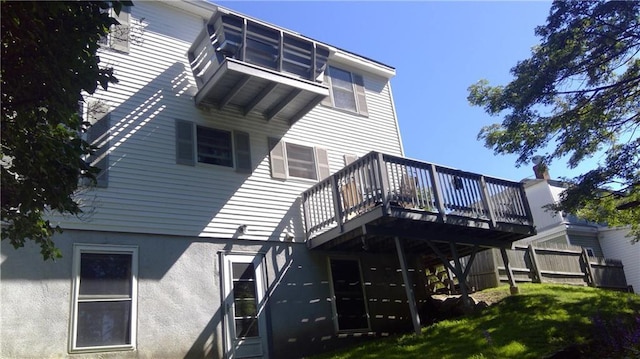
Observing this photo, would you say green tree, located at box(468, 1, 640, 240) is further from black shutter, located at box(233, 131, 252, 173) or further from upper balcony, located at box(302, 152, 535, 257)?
black shutter, located at box(233, 131, 252, 173)

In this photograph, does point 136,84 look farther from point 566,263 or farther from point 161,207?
point 566,263

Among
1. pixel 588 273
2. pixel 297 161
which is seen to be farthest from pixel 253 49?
pixel 588 273

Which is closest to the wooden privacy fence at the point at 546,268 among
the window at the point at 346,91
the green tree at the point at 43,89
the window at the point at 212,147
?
the window at the point at 346,91

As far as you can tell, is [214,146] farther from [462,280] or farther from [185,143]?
[462,280]

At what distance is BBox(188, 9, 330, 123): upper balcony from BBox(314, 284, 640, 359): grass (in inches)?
209

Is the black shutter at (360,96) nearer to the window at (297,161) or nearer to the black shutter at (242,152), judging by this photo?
the window at (297,161)

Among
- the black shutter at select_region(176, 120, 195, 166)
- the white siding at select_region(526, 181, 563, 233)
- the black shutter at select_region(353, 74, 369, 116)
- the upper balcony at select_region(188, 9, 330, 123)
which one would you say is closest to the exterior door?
the black shutter at select_region(176, 120, 195, 166)

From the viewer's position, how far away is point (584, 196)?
1047 centimetres

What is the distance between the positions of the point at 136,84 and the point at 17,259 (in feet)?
13.2

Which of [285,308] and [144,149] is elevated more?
[144,149]

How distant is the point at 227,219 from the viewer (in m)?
9.95

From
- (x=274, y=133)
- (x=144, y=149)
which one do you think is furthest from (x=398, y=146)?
(x=144, y=149)

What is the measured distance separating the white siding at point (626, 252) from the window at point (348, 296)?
57.3 feet

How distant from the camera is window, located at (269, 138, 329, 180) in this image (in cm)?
1121
